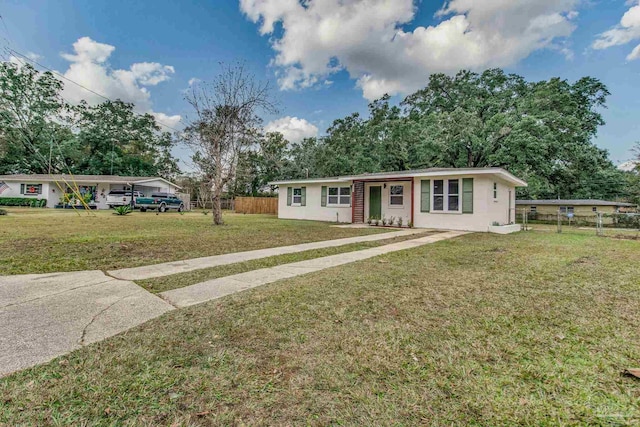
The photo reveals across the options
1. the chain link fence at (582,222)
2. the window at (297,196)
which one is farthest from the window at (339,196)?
the chain link fence at (582,222)

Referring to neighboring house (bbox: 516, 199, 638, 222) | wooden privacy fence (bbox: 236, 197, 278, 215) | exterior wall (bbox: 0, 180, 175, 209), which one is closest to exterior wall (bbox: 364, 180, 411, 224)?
wooden privacy fence (bbox: 236, 197, 278, 215)

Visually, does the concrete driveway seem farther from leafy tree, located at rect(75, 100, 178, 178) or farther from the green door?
leafy tree, located at rect(75, 100, 178, 178)

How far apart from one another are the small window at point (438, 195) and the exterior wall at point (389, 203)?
4.26ft

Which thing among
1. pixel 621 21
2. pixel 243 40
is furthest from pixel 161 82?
pixel 621 21

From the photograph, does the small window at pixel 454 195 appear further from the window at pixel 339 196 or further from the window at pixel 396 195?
the window at pixel 339 196

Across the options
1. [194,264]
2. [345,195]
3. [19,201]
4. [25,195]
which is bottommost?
[194,264]

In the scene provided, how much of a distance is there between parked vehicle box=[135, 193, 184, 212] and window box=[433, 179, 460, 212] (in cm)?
1971

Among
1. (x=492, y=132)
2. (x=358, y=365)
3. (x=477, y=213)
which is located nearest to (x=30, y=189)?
(x=477, y=213)

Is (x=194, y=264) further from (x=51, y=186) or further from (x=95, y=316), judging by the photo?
(x=51, y=186)

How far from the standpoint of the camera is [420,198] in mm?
12656

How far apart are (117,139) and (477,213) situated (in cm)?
3634

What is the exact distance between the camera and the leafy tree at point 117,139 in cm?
3097

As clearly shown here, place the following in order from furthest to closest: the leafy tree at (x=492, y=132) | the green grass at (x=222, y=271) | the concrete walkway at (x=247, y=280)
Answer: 1. the leafy tree at (x=492, y=132)
2. the green grass at (x=222, y=271)
3. the concrete walkway at (x=247, y=280)

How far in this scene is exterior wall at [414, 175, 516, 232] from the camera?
11180 mm
